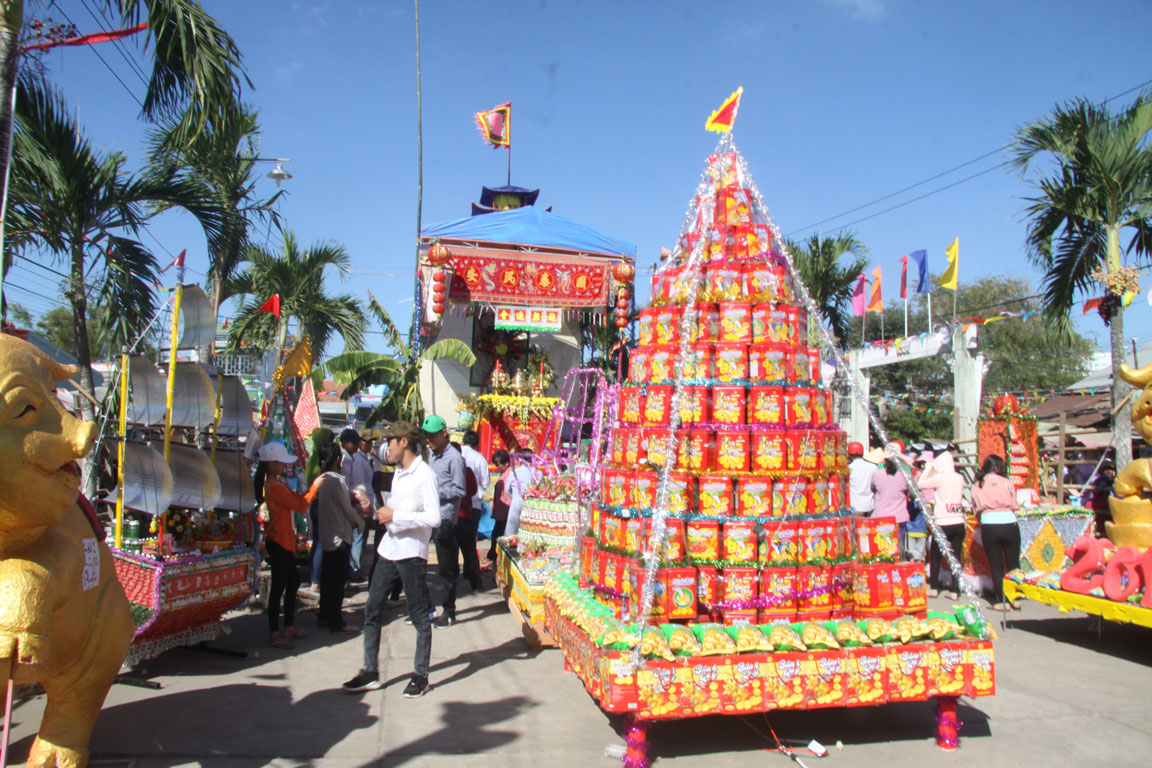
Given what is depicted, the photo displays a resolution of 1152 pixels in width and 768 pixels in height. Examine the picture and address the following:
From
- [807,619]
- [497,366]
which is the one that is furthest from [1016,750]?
[497,366]

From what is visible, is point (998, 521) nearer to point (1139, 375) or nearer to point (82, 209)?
point (1139, 375)

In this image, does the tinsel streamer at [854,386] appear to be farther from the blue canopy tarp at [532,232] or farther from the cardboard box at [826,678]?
the blue canopy tarp at [532,232]

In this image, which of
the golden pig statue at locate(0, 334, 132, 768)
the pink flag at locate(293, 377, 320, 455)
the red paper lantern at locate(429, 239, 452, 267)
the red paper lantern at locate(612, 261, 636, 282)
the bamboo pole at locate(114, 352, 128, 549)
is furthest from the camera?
the red paper lantern at locate(612, 261, 636, 282)

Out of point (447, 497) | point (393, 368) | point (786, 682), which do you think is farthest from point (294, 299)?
point (786, 682)

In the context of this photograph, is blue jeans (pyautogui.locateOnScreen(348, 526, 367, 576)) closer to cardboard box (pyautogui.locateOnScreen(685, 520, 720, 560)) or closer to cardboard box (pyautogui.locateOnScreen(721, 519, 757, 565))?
cardboard box (pyautogui.locateOnScreen(685, 520, 720, 560))

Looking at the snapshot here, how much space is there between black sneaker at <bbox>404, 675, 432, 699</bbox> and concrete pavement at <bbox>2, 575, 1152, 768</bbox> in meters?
0.08

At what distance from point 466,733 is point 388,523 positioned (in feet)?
4.76

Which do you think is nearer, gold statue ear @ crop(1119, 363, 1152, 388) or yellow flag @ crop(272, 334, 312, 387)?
gold statue ear @ crop(1119, 363, 1152, 388)

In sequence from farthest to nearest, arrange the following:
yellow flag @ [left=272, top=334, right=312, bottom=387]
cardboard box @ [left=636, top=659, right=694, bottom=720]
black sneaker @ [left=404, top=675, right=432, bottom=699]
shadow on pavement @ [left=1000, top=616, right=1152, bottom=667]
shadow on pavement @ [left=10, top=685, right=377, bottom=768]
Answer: yellow flag @ [left=272, top=334, right=312, bottom=387], shadow on pavement @ [left=1000, top=616, right=1152, bottom=667], black sneaker @ [left=404, top=675, right=432, bottom=699], shadow on pavement @ [left=10, top=685, right=377, bottom=768], cardboard box @ [left=636, top=659, right=694, bottom=720]

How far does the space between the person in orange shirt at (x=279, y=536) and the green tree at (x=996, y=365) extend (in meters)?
28.3

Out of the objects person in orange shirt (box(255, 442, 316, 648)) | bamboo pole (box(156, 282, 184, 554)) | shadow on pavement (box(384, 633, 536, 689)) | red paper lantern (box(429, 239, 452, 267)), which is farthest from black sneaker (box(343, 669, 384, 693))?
red paper lantern (box(429, 239, 452, 267))

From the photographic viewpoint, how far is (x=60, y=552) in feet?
11.1

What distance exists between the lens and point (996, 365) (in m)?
32.5

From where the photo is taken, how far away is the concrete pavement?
166 inches
